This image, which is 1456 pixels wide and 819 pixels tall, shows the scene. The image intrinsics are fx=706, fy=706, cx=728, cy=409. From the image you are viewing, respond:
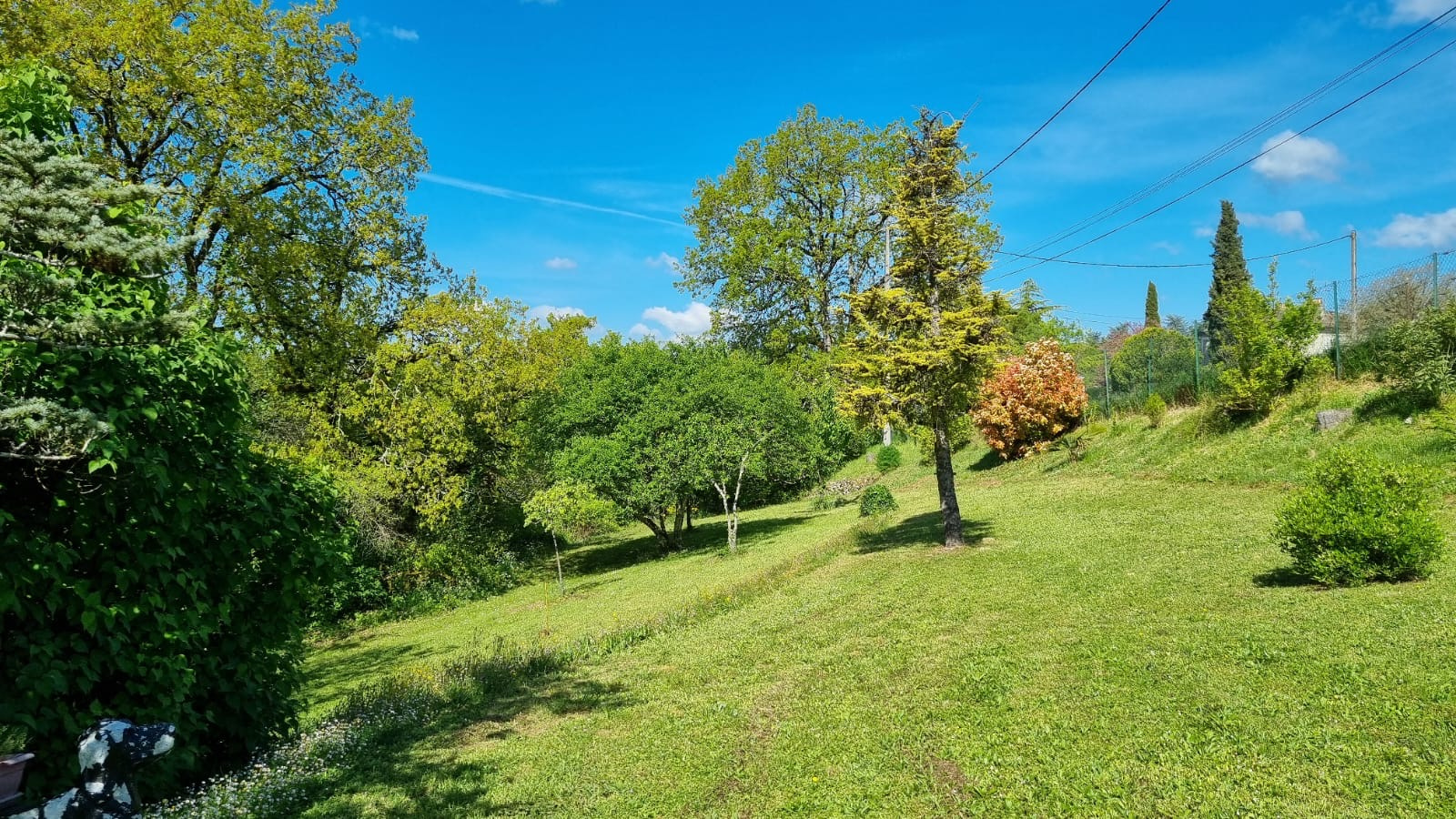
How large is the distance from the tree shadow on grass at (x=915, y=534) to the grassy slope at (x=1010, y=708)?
11.1ft

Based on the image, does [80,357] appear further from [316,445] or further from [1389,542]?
[316,445]

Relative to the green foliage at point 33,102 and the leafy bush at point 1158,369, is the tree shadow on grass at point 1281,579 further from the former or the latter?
the leafy bush at point 1158,369

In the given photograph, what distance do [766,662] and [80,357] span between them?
721 cm

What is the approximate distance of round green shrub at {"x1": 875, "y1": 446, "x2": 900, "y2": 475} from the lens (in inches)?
1499

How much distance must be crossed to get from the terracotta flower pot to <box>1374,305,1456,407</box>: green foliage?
69.5 ft

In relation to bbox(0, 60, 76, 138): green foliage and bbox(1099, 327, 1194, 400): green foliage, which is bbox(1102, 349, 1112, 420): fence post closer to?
bbox(1099, 327, 1194, 400): green foliage

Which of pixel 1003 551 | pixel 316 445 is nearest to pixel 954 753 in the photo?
pixel 1003 551

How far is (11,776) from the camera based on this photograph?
339 centimetres

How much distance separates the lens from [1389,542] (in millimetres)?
7898

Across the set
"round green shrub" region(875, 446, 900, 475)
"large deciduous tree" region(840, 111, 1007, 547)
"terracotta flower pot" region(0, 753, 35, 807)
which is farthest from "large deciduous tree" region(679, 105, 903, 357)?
"terracotta flower pot" region(0, 753, 35, 807)

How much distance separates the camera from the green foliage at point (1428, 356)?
1450 centimetres

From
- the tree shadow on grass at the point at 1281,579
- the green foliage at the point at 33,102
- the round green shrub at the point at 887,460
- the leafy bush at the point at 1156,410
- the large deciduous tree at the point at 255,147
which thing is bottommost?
the tree shadow on grass at the point at 1281,579

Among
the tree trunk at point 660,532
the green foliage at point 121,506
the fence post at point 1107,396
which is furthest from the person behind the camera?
the fence post at point 1107,396

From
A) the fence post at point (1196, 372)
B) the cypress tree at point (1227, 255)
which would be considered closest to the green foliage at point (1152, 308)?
the cypress tree at point (1227, 255)
